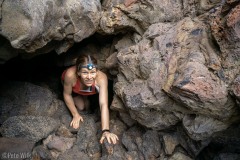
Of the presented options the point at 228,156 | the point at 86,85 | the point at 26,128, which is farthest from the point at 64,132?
the point at 228,156

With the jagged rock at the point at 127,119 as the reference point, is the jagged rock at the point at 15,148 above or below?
below

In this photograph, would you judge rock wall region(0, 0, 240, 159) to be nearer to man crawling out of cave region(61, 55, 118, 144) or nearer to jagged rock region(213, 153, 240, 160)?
jagged rock region(213, 153, 240, 160)

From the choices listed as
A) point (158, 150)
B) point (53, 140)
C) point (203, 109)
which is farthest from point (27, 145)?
point (203, 109)

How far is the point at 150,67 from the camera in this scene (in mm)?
2270

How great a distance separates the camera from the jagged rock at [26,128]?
268cm

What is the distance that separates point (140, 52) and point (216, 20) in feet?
2.31

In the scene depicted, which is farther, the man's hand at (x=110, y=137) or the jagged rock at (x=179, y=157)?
the man's hand at (x=110, y=137)

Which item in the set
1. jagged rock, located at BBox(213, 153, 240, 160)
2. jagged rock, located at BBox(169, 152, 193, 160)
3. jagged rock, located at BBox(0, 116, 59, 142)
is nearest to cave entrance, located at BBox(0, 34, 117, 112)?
jagged rock, located at BBox(0, 116, 59, 142)

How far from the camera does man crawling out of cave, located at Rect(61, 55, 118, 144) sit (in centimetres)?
275

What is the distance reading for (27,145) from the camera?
2.55m

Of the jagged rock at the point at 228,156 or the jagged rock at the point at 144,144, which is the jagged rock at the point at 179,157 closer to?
the jagged rock at the point at 144,144

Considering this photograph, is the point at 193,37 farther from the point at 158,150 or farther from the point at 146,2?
the point at 158,150

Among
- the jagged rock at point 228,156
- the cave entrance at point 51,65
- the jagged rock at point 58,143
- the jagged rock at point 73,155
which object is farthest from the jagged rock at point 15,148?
the jagged rock at point 228,156

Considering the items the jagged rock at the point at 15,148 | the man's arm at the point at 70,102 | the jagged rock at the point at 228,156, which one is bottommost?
the jagged rock at the point at 228,156
